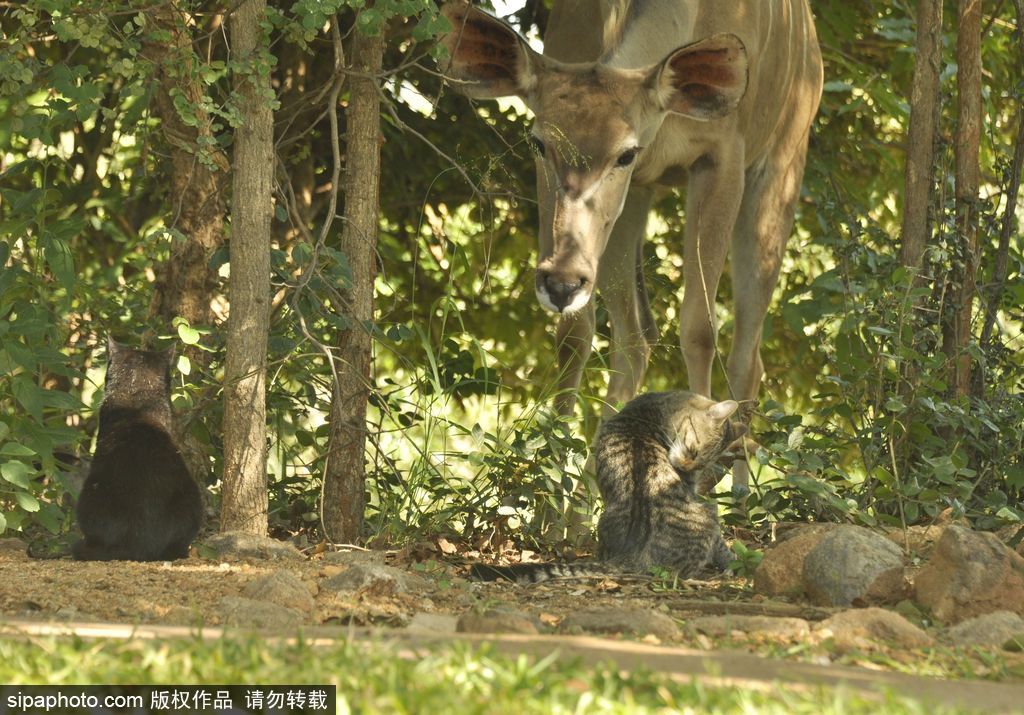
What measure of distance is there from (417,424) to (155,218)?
10.2ft

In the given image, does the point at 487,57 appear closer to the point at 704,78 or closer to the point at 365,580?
the point at 704,78

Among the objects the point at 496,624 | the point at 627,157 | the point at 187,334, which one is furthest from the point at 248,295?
the point at 496,624

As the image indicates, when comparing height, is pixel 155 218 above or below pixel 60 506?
above

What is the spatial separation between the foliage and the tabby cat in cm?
36

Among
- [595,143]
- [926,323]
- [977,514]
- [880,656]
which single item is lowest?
[880,656]

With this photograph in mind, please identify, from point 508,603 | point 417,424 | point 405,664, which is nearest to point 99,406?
point 417,424

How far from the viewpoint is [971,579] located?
4.59 m

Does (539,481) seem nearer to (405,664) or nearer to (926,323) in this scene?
(926,323)

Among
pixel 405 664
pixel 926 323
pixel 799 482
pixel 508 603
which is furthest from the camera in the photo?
pixel 926 323

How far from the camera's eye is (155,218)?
865cm

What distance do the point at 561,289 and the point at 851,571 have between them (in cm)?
180

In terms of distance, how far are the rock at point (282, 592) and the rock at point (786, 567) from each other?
1.73 metres

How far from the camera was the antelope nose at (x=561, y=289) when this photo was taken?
5.84 metres

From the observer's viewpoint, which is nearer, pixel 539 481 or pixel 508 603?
pixel 508 603
